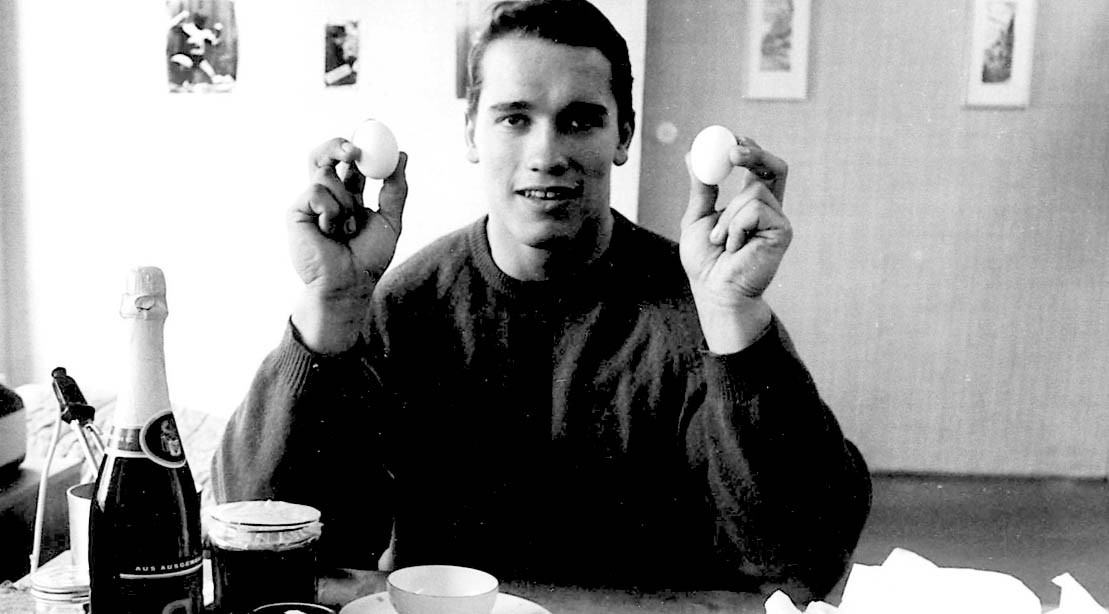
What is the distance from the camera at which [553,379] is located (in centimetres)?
110

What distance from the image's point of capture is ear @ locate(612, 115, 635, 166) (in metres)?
1.05

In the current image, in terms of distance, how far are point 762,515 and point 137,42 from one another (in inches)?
33.0

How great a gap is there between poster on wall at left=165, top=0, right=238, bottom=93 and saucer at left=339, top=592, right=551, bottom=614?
1.83ft

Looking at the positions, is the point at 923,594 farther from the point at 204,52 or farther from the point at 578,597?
the point at 204,52

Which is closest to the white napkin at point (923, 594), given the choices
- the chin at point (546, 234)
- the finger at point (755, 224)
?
the finger at point (755, 224)

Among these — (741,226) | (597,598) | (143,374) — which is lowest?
(597,598)

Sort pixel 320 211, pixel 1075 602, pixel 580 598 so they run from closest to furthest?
pixel 1075 602, pixel 580 598, pixel 320 211

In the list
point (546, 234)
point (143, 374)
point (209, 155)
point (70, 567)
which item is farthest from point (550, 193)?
point (70, 567)

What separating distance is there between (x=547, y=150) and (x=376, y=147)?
0.60 ft

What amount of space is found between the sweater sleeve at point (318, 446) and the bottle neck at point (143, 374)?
27 cm

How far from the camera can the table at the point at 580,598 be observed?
91 centimetres

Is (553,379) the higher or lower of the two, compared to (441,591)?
higher

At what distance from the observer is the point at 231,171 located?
1072 mm

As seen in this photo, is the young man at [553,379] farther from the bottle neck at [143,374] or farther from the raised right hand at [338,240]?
the bottle neck at [143,374]
